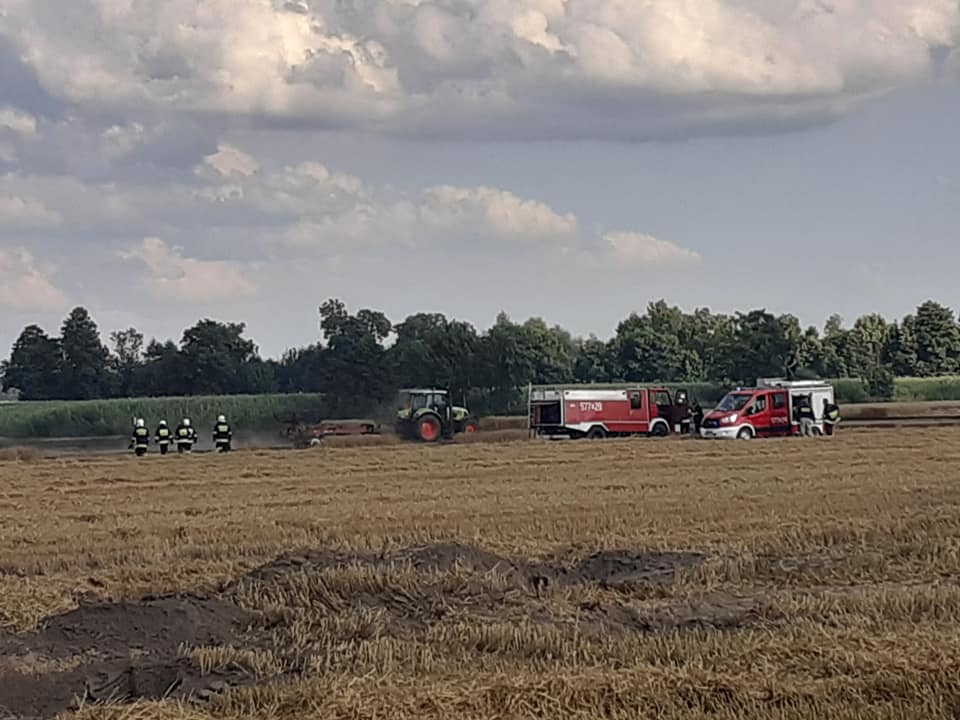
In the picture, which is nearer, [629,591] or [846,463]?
[629,591]

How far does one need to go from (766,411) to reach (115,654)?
39.0 metres

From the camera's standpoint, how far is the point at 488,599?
44.5 feet

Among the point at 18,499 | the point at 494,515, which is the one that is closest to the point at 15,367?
the point at 18,499

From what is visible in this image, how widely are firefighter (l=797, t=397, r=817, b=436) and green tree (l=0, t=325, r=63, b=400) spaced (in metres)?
64.9

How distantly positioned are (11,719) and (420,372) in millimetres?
61735

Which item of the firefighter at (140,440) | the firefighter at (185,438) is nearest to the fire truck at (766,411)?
the firefighter at (185,438)

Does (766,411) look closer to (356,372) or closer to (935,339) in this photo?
(356,372)

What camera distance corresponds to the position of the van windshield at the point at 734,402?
48000 mm

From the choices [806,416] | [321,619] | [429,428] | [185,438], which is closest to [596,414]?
[429,428]

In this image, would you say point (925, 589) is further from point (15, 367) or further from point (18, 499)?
point (15, 367)

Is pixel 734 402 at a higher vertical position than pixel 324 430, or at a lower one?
higher

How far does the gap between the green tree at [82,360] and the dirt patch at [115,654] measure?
8808 cm

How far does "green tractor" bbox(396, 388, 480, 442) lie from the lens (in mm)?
51000

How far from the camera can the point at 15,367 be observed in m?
101
